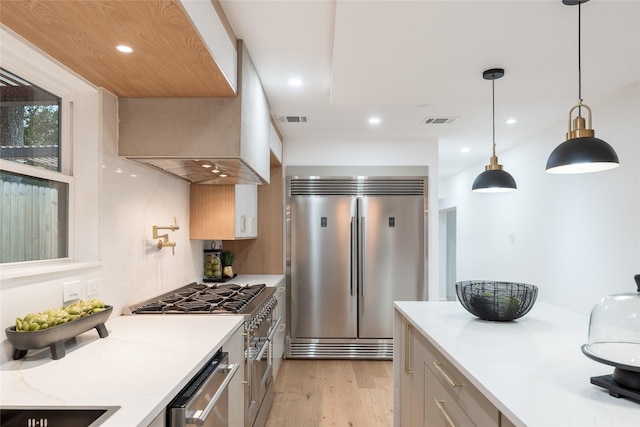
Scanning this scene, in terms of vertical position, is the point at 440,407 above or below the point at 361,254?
below

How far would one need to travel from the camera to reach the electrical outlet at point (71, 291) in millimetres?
1736

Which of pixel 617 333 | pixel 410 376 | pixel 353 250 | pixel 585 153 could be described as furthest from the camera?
pixel 353 250

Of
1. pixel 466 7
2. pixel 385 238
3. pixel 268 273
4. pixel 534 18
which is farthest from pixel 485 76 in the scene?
pixel 268 273

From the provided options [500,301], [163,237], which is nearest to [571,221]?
[500,301]

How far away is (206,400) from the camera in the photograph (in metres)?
1.41

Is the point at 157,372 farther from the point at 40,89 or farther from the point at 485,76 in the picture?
the point at 485,76

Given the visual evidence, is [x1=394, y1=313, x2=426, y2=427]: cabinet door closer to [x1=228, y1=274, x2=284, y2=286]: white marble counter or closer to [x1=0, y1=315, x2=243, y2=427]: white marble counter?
[x1=0, y1=315, x2=243, y2=427]: white marble counter

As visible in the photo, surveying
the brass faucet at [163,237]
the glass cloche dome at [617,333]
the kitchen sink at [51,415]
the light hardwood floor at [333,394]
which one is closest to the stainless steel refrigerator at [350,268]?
the light hardwood floor at [333,394]

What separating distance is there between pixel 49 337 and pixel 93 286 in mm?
579

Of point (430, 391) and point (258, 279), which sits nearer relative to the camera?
point (430, 391)

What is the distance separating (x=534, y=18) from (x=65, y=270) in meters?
2.31

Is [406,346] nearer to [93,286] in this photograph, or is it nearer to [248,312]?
[248,312]

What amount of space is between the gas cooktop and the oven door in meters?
0.57

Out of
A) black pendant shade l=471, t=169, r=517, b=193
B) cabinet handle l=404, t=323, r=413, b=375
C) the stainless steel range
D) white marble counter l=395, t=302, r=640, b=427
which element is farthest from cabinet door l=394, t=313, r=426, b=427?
black pendant shade l=471, t=169, r=517, b=193
